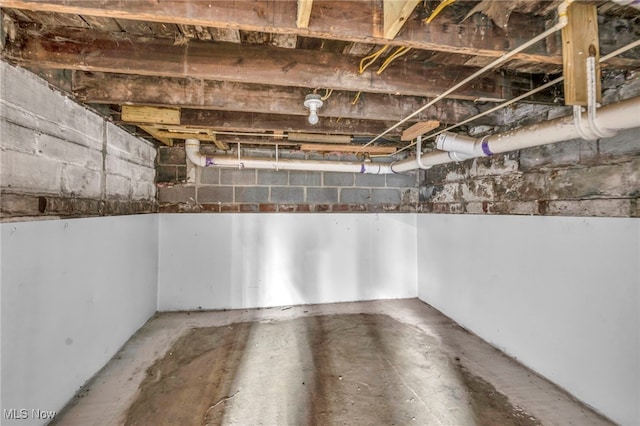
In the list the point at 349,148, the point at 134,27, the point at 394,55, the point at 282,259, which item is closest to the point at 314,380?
the point at 282,259

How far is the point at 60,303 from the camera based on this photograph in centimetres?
158

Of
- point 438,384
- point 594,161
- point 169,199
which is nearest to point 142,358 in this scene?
point 169,199

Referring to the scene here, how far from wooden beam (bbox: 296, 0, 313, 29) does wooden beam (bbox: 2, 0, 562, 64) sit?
1.4 inches

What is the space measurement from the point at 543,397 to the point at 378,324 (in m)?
1.34

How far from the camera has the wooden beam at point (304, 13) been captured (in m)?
0.92

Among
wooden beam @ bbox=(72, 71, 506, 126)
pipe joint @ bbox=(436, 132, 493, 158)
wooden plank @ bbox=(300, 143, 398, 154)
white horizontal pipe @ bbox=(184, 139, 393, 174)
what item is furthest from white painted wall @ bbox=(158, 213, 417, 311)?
wooden beam @ bbox=(72, 71, 506, 126)

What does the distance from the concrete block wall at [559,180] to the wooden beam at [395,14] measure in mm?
1521

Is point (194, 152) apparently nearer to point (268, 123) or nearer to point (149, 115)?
point (149, 115)

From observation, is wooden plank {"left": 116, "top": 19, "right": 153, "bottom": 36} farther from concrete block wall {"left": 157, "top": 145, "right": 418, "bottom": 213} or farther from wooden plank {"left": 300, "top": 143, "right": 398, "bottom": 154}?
concrete block wall {"left": 157, "top": 145, "right": 418, "bottom": 213}

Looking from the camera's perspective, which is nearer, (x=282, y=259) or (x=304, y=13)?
(x=304, y=13)

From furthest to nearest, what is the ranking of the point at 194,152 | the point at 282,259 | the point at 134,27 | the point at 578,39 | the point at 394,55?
the point at 282,259, the point at 194,152, the point at 394,55, the point at 134,27, the point at 578,39

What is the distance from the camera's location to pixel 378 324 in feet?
9.12

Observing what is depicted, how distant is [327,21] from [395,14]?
10.4 inches

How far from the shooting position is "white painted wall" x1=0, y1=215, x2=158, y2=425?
1.28 metres
